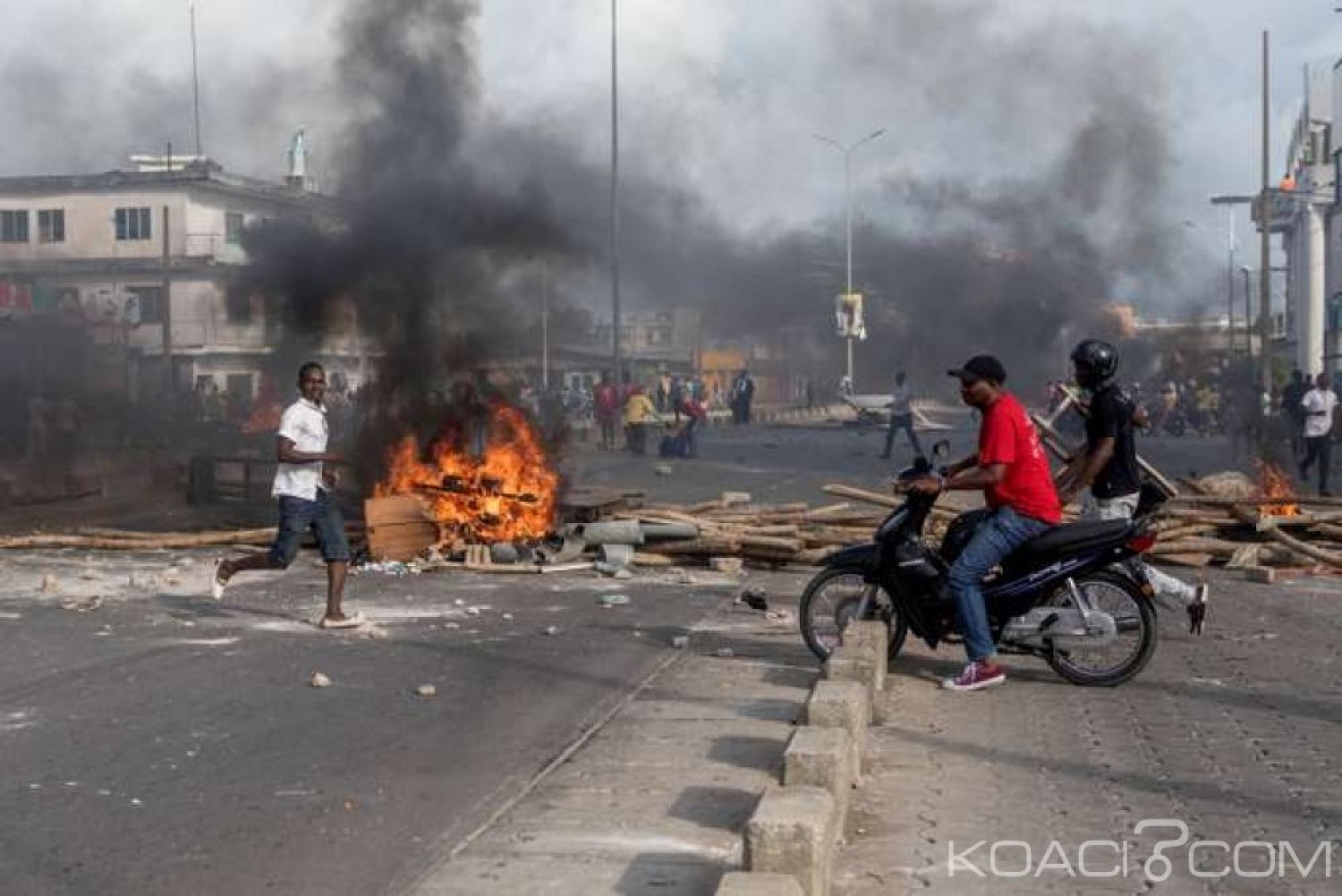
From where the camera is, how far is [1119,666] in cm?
842

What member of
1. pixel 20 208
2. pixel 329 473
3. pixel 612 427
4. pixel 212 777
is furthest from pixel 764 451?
pixel 212 777

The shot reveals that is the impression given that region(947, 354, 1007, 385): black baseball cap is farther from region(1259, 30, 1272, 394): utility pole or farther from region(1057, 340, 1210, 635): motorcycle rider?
region(1259, 30, 1272, 394): utility pole

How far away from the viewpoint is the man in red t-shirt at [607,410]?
35344mm

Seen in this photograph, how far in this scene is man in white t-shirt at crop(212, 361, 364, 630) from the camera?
10.2 metres

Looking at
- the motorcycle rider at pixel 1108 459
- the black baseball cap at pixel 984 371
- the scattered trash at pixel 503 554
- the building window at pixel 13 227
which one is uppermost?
the building window at pixel 13 227

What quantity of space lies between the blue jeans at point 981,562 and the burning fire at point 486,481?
655 centimetres

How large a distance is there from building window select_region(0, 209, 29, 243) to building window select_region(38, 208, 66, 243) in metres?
0.68

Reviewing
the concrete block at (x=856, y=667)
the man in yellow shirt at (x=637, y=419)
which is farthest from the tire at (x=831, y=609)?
the man in yellow shirt at (x=637, y=419)

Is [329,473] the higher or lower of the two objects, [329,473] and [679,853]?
the higher

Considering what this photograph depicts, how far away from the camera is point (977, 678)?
8.26 m

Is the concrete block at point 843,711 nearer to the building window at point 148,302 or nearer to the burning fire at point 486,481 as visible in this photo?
the burning fire at point 486,481

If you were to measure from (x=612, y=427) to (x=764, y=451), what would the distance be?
3.79 meters

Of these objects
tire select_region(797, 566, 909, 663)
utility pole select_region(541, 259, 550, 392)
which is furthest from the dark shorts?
utility pole select_region(541, 259, 550, 392)

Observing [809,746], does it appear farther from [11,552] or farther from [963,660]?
[11,552]
